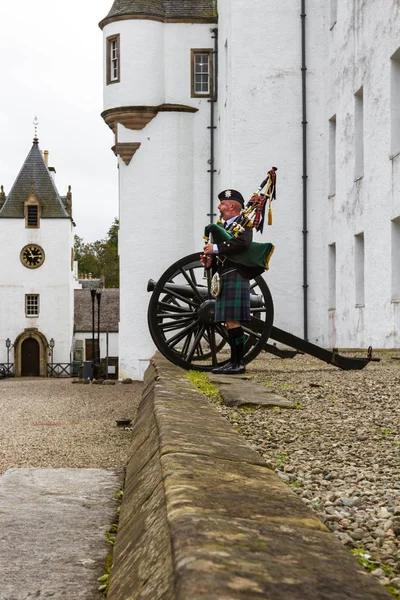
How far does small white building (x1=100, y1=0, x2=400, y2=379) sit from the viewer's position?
57.5 ft

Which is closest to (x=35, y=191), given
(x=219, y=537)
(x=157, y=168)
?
(x=157, y=168)

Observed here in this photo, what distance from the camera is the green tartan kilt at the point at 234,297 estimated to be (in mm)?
9016

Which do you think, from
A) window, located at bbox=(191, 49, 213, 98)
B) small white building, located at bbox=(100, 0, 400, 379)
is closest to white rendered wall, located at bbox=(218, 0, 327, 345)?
small white building, located at bbox=(100, 0, 400, 379)

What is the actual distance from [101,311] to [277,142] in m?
52.4

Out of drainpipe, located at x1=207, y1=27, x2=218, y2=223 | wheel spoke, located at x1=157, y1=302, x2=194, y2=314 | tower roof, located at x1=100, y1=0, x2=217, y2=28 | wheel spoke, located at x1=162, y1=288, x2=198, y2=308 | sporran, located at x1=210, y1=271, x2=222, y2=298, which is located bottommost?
wheel spoke, located at x1=157, y1=302, x2=194, y2=314

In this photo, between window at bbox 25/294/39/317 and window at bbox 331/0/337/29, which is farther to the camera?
window at bbox 25/294/39/317

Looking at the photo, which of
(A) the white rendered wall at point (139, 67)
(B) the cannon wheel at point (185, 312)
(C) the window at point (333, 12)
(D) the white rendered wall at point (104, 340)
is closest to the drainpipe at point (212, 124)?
(A) the white rendered wall at point (139, 67)

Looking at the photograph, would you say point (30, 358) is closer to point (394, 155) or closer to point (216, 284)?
point (394, 155)

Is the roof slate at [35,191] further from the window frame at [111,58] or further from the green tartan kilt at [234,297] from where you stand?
the green tartan kilt at [234,297]

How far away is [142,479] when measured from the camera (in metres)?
3.78

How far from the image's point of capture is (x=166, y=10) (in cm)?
3012

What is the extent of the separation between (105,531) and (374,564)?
62.8 inches

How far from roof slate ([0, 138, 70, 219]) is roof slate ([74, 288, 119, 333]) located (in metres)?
8.78

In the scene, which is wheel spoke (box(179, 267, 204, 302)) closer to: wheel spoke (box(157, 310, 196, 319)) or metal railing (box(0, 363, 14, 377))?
wheel spoke (box(157, 310, 196, 319))
